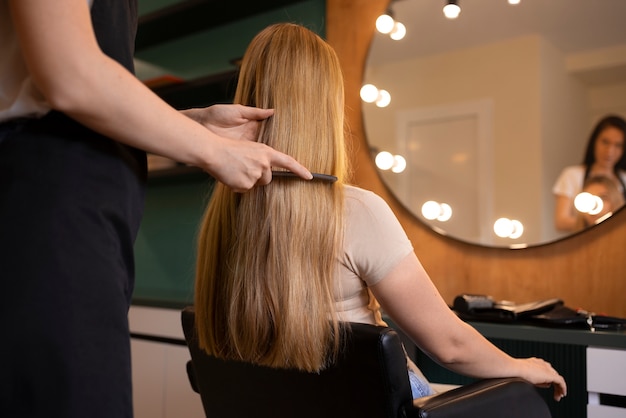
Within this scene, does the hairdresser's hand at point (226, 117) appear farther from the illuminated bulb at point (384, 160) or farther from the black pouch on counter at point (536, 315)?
the illuminated bulb at point (384, 160)

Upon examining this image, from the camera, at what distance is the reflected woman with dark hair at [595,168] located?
193 centimetres

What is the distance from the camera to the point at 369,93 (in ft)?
8.28

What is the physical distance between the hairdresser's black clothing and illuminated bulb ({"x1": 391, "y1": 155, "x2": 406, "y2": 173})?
179 centimetres

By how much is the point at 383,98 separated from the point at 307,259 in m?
1.41

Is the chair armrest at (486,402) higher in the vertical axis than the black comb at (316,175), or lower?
lower

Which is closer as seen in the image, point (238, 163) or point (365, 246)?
point (238, 163)

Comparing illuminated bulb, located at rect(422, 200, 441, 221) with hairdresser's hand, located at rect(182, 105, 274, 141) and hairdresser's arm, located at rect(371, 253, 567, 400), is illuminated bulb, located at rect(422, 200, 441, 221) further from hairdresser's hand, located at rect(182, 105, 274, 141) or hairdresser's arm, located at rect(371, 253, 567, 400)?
hairdresser's hand, located at rect(182, 105, 274, 141)

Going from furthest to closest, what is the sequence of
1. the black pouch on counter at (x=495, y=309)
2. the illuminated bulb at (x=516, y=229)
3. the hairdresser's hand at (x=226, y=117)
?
the illuminated bulb at (x=516, y=229)
the black pouch on counter at (x=495, y=309)
the hairdresser's hand at (x=226, y=117)

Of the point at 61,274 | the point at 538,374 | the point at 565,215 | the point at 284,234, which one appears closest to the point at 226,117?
the point at 284,234

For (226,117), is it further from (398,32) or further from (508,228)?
(398,32)

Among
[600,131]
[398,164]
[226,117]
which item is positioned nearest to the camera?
[226,117]

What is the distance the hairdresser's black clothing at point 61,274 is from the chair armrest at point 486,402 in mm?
537

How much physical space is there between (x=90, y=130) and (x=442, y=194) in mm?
1755

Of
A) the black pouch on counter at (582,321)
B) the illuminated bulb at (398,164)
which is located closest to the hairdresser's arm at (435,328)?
the black pouch on counter at (582,321)
